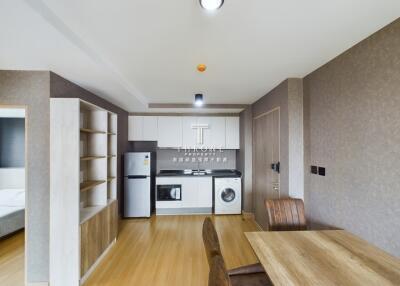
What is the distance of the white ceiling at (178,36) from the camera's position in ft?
3.87

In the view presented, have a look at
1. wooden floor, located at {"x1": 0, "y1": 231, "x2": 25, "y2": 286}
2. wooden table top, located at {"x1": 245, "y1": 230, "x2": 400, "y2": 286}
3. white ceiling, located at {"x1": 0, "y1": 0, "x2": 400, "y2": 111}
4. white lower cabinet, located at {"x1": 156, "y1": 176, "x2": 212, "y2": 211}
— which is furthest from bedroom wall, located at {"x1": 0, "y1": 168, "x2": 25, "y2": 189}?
wooden table top, located at {"x1": 245, "y1": 230, "x2": 400, "y2": 286}

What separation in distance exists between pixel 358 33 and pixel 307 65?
0.58 metres

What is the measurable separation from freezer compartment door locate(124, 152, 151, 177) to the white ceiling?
182cm

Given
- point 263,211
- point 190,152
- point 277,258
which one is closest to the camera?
point 277,258

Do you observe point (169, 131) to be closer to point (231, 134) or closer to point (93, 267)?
point (231, 134)

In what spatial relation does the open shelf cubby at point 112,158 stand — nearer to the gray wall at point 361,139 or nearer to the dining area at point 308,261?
the dining area at point 308,261

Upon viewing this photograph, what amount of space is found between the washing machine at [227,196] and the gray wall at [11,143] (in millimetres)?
4601

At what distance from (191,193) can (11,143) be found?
4398 mm

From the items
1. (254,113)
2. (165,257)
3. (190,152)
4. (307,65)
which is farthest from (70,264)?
(254,113)

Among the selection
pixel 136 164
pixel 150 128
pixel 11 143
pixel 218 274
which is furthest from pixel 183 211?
pixel 11 143

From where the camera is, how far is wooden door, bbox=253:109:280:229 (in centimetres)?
280

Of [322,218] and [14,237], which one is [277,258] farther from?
[14,237]

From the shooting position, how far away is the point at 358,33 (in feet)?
4.80

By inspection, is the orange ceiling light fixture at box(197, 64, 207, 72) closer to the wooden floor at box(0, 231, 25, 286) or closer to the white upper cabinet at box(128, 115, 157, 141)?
the white upper cabinet at box(128, 115, 157, 141)
